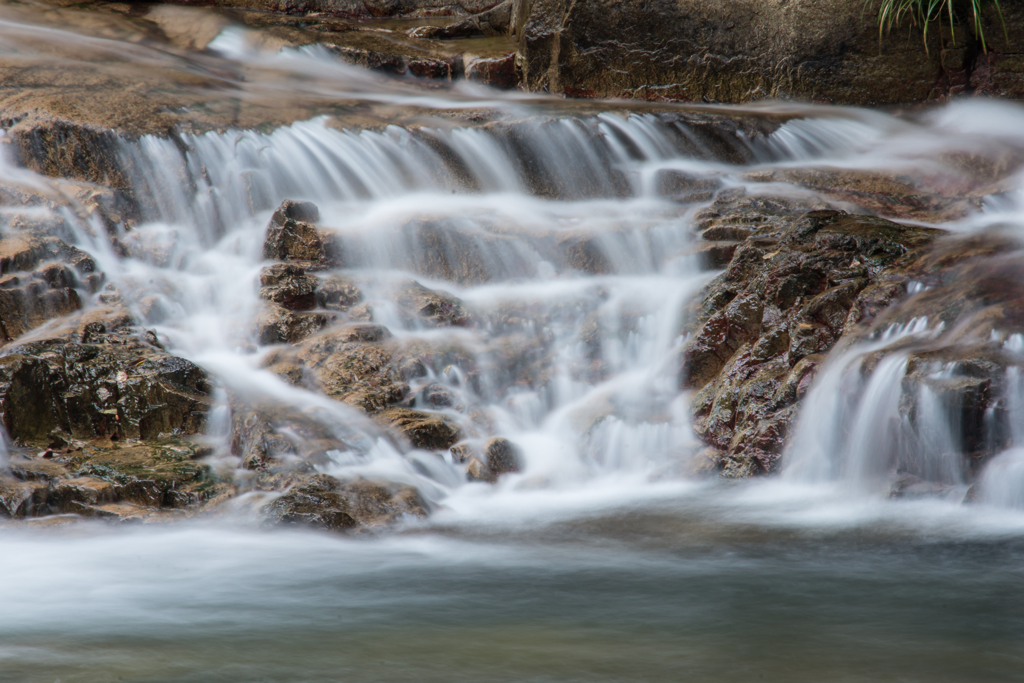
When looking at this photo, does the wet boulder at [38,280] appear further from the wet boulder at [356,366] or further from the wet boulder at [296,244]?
A: the wet boulder at [356,366]

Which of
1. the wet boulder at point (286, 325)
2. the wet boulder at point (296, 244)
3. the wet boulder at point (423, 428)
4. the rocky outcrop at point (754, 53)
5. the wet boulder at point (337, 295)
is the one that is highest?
the rocky outcrop at point (754, 53)

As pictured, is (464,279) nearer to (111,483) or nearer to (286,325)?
(286,325)

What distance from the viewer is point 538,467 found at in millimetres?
5500

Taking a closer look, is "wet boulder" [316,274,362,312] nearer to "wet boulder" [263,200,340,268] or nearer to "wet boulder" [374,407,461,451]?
"wet boulder" [263,200,340,268]

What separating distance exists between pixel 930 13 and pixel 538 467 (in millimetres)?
7124

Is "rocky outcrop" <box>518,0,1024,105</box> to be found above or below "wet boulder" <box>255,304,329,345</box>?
above

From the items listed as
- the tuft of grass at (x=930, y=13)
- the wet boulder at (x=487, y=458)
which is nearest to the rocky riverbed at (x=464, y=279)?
the wet boulder at (x=487, y=458)

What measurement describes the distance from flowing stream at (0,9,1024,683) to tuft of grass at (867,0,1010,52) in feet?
2.72

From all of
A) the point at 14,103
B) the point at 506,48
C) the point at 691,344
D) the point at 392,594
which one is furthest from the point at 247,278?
the point at 506,48

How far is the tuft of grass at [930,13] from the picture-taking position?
30.6ft

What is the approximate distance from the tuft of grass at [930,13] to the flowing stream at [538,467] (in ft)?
2.72

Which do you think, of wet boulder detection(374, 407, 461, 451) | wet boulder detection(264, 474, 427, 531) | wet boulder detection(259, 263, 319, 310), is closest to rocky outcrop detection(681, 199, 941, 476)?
wet boulder detection(374, 407, 461, 451)

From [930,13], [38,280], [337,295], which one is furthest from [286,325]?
[930,13]

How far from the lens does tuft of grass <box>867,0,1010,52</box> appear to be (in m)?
9.33
